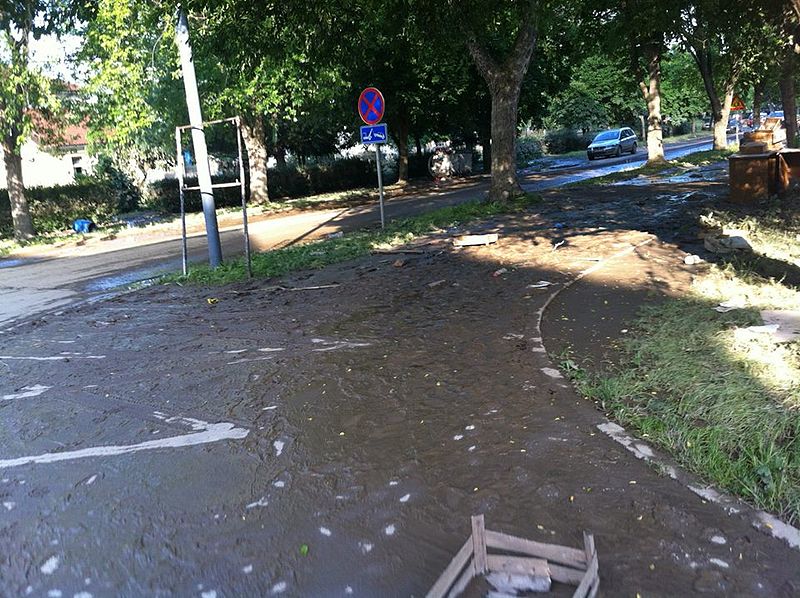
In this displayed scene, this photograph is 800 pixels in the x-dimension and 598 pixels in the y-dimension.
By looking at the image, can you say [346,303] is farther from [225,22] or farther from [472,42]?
[472,42]

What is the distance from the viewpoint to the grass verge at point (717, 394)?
3.36 meters

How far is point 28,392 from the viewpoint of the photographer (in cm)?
568

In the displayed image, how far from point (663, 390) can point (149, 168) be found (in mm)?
33908

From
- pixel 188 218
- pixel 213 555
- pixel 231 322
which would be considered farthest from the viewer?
pixel 188 218

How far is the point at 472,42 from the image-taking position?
15047 millimetres

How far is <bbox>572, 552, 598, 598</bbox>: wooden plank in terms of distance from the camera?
2486 mm

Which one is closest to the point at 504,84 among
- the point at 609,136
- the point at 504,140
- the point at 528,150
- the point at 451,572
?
the point at 504,140

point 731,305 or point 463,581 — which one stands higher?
point 731,305

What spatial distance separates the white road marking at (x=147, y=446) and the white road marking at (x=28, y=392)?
4.63 feet

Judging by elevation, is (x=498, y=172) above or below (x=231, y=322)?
above

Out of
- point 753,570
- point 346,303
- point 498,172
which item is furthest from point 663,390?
point 498,172

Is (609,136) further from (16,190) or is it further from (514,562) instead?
(514,562)

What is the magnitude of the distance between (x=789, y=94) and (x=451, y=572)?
2498 cm

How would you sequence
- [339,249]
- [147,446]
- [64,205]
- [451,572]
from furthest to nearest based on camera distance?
1. [64,205]
2. [339,249]
3. [147,446]
4. [451,572]
